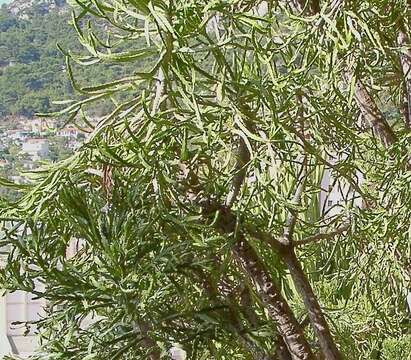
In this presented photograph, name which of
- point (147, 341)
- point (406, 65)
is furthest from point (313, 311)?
point (406, 65)

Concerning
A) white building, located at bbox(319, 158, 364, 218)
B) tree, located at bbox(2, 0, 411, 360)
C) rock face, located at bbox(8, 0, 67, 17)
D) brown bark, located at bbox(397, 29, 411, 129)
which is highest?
rock face, located at bbox(8, 0, 67, 17)

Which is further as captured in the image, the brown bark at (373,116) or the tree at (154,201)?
the brown bark at (373,116)

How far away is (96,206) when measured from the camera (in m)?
0.51

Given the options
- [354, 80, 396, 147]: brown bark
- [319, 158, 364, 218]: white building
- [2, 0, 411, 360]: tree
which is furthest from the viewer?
[354, 80, 396, 147]: brown bark

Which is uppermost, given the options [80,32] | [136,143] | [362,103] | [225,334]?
[362,103]

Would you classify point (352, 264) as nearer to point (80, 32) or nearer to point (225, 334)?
point (225, 334)

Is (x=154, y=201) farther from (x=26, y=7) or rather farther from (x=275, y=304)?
(x=26, y=7)

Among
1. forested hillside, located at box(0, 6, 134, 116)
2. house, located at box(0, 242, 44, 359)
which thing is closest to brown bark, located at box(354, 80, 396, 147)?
house, located at box(0, 242, 44, 359)

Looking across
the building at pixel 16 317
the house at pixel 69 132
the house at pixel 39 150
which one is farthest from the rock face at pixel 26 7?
the house at pixel 69 132

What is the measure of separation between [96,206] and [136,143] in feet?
0.22

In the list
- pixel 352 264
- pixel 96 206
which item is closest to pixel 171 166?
pixel 96 206

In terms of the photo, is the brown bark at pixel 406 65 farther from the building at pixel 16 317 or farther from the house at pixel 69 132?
the building at pixel 16 317

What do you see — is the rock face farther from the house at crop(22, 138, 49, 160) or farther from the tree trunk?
the tree trunk

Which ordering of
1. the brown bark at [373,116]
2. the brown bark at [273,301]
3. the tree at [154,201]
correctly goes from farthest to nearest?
the brown bark at [373,116]
the brown bark at [273,301]
the tree at [154,201]
